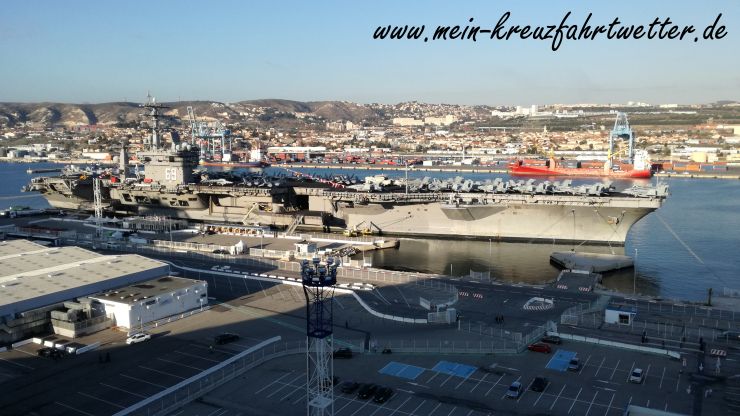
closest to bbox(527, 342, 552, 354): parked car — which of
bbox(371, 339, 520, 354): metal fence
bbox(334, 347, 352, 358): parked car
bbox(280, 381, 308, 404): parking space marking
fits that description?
bbox(371, 339, 520, 354): metal fence

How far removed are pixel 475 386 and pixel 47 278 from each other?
624 inches

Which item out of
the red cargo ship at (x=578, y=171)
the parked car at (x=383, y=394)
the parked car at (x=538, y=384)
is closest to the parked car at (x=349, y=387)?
the parked car at (x=383, y=394)

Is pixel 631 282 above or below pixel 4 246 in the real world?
below

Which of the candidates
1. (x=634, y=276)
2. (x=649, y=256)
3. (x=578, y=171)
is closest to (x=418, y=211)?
(x=634, y=276)

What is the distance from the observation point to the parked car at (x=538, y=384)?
15427mm

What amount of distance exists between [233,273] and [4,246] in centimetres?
1053

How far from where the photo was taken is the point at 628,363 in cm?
1736

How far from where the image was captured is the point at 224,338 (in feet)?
61.2

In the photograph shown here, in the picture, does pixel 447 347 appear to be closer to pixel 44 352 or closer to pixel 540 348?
pixel 540 348

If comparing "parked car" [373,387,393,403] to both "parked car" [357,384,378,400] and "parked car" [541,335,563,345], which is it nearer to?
"parked car" [357,384,378,400]

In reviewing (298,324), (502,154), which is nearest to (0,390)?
(298,324)

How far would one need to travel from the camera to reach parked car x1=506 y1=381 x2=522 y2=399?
14.9 m

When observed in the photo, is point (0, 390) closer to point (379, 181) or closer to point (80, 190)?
point (379, 181)

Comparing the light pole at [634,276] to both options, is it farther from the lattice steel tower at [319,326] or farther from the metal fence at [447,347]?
the lattice steel tower at [319,326]
